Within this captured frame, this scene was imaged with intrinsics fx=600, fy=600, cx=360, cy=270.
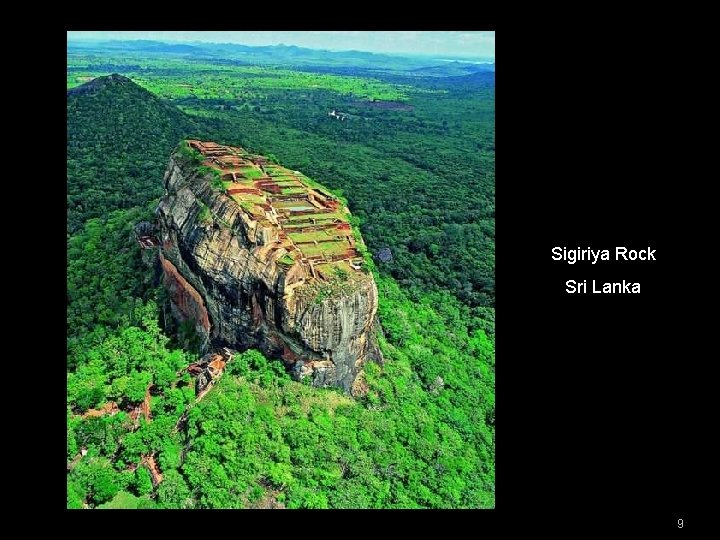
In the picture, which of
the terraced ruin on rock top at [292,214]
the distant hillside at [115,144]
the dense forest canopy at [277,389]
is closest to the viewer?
the dense forest canopy at [277,389]

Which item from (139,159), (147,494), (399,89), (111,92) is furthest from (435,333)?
(399,89)

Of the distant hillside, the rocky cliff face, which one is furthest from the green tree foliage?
the distant hillside

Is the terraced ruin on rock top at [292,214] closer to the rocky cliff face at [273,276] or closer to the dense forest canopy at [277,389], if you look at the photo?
the rocky cliff face at [273,276]

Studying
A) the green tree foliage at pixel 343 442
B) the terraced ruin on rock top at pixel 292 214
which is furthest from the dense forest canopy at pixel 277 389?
the terraced ruin on rock top at pixel 292 214

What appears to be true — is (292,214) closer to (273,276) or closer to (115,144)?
(273,276)

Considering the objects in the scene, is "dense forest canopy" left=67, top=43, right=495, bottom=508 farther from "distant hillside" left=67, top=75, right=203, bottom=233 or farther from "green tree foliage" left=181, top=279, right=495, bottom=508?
"distant hillside" left=67, top=75, right=203, bottom=233

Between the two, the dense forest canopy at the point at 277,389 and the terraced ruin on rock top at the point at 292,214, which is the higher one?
the terraced ruin on rock top at the point at 292,214

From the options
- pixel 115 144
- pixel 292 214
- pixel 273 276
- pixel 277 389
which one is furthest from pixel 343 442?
pixel 115 144

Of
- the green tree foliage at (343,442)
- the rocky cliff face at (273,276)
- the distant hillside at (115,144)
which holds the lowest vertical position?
the green tree foliage at (343,442)
